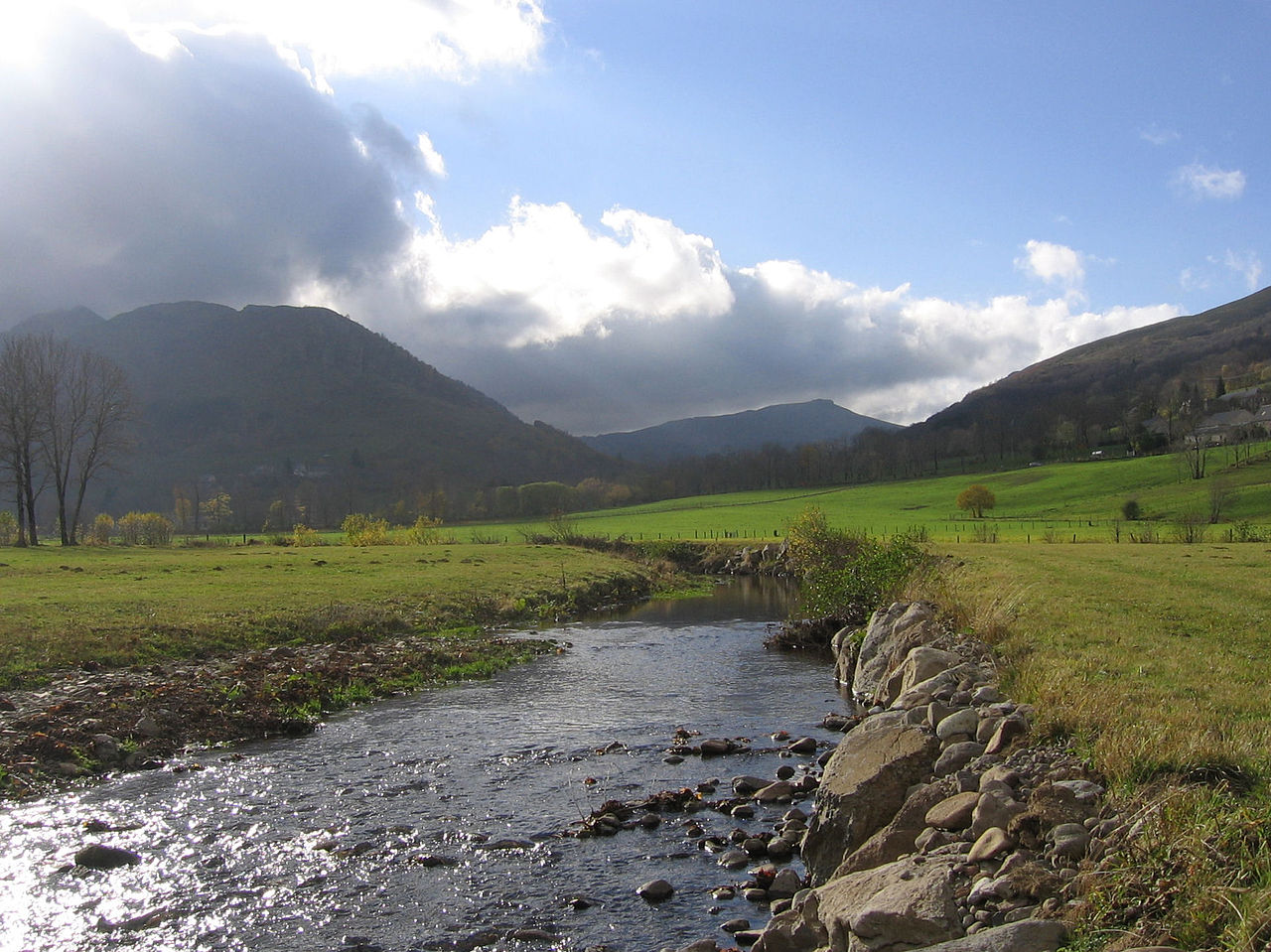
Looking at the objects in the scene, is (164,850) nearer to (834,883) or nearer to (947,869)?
(834,883)

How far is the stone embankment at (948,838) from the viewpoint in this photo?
7570mm

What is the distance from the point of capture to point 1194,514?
86.2 metres

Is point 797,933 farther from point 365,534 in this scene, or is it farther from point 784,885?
point 365,534

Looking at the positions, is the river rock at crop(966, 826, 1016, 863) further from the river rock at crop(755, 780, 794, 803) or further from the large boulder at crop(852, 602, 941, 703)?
the large boulder at crop(852, 602, 941, 703)

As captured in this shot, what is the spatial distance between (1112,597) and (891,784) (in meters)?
17.8

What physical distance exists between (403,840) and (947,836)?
29.2 feet

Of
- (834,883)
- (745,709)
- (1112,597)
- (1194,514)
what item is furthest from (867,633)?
(1194,514)

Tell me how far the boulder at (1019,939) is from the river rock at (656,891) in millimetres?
5566

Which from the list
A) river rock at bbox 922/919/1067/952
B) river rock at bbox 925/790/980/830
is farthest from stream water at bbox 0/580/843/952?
river rock at bbox 922/919/1067/952

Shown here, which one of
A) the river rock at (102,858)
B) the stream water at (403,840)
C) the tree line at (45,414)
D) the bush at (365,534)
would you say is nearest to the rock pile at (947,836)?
the stream water at (403,840)

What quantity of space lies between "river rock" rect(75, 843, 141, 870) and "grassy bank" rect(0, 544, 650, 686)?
39.2 feet

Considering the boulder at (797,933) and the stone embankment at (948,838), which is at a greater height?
the stone embankment at (948,838)

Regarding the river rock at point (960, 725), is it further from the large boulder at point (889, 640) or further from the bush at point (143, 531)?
the bush at point (143, 531)

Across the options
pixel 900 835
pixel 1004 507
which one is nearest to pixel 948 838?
pixel 900 835
